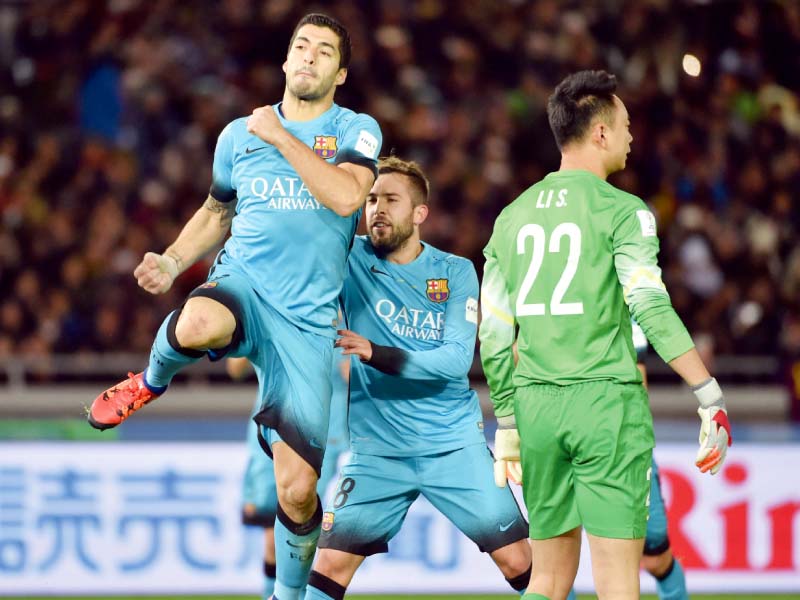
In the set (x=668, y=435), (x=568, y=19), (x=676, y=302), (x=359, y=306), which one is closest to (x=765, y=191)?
(x=676, y=302)

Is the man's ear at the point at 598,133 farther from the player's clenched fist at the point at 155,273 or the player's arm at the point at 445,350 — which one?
the player's clenched fist at the point at 155,273

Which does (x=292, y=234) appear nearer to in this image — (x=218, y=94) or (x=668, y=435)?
(x=668, y=435)

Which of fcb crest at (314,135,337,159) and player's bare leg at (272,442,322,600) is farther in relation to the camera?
fcb crest at (314,135,337,159)

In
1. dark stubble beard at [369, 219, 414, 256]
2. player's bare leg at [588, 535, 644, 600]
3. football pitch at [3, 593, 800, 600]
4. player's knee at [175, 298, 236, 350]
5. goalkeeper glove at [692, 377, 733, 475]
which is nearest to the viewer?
goalkeeper glove at [692, 377, 733, 475]

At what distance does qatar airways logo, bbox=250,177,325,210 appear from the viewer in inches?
223

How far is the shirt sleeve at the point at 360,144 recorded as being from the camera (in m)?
→ 5.64

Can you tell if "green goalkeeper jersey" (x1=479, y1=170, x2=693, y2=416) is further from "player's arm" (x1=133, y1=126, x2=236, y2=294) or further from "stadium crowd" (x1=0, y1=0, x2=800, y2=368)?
"stadium crowd" (x1=0, y1=0, x2=800, y2=368)

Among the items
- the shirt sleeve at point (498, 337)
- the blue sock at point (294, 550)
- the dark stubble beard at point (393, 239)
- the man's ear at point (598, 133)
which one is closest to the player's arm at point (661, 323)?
the man's ear at point (598, 133)

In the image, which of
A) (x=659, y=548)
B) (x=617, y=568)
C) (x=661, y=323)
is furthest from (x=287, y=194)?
(x=659, y=548)

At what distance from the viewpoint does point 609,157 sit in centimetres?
510

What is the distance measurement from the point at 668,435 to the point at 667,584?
253cm

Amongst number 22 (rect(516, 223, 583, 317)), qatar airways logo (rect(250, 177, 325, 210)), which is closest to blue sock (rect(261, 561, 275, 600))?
qatar airways logo (rect(250, 177, 325, 210))

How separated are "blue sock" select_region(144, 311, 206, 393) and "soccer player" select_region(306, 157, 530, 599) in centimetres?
66

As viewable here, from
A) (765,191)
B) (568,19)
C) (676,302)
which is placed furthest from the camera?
(568,19)
